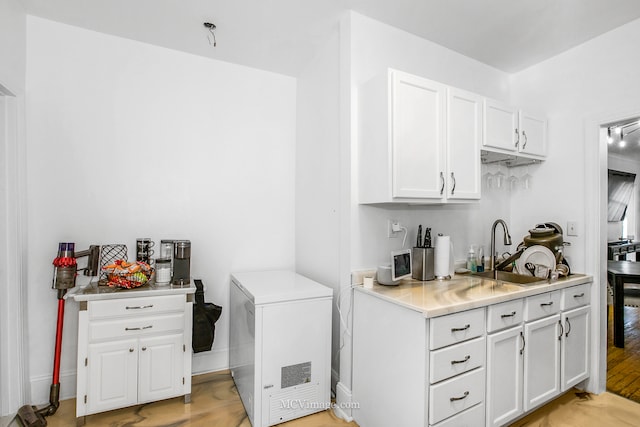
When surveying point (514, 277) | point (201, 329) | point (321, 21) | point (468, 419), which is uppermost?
point (321, 21)

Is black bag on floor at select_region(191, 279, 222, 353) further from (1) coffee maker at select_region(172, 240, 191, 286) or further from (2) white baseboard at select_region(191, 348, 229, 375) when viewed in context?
(2) white baseboard at select_region(191, 348, 229, 375)

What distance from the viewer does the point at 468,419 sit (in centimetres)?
163

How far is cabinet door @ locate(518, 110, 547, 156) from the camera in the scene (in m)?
2.46

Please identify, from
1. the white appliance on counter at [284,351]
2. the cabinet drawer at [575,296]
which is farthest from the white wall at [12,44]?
the cabinet drawer at [575,296]

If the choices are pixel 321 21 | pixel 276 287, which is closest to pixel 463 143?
pixel 321 21

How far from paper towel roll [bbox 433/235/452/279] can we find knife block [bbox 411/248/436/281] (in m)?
0.08

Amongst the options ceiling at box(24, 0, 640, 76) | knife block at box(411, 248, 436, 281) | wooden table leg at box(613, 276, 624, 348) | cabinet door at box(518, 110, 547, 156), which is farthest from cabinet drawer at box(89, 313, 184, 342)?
wooden table leg at box(613, 276, 624, 348)

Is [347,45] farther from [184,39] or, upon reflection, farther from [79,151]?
[79,151]

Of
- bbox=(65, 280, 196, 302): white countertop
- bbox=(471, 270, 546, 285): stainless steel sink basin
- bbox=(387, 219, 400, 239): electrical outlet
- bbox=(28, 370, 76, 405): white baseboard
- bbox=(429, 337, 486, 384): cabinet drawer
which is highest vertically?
bbox=(387, 219, 400, 239): electrical outlet

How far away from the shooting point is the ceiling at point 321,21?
201cm

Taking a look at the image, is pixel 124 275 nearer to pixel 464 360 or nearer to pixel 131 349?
pixel 131 349

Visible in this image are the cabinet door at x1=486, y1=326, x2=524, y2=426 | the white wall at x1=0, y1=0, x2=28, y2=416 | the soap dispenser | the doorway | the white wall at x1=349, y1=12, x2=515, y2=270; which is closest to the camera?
the cabinet door at x1=486, y1=326, x2=524, y2=426

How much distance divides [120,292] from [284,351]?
1.07 m

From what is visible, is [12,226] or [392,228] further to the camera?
[392,228]
